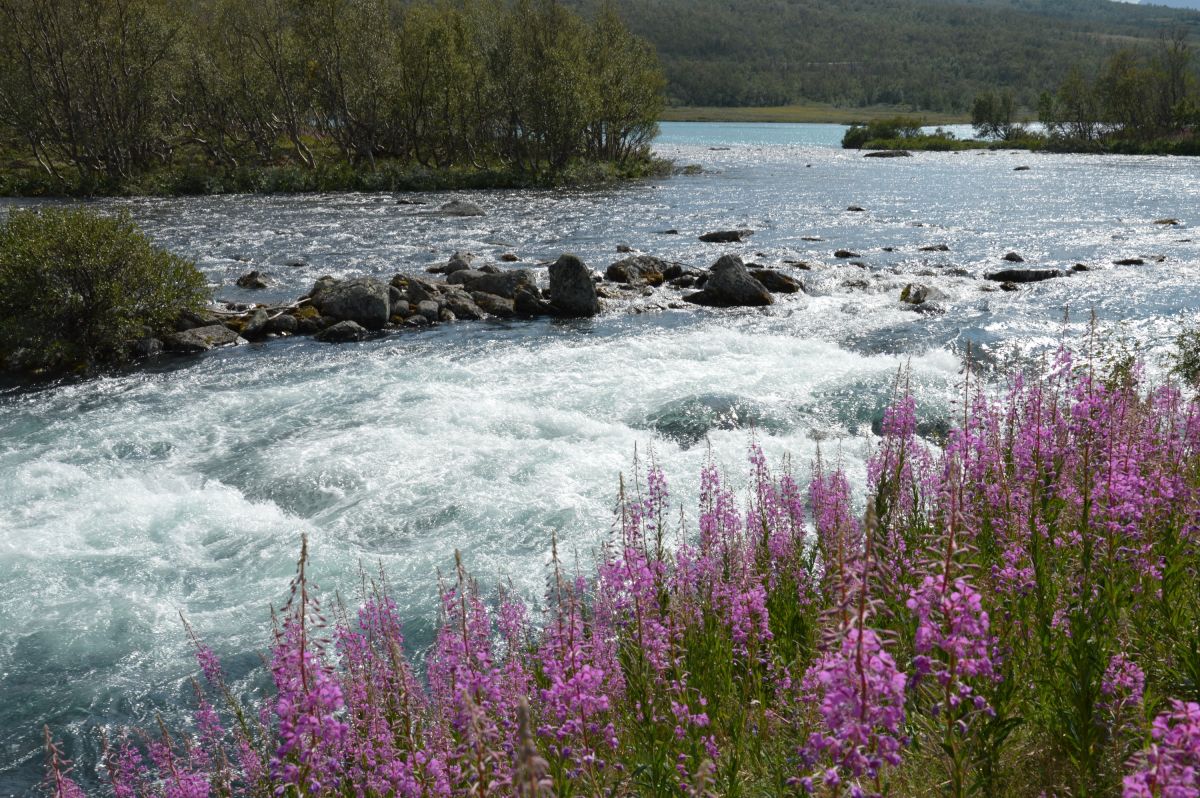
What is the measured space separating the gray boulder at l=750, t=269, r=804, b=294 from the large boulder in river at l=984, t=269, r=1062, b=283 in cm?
720

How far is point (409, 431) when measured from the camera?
15219 millimetres

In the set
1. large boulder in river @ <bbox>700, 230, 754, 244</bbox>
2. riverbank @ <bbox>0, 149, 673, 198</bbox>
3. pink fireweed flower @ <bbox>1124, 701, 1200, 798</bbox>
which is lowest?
pink fireweed flower @ <bbox>1124, 701, 1200, 798</bbox>

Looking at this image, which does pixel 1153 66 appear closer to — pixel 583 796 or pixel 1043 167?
pixel 1043 167

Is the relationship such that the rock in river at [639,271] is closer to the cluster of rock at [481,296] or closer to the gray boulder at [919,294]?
the cluster of rock at [481,296]

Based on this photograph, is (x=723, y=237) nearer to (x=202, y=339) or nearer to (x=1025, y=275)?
(x=1025, y=275)

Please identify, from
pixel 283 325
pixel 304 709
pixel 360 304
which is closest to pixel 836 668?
pixel 304 709

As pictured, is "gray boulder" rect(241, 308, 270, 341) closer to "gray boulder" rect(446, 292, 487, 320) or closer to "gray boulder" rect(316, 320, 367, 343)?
"gray boulder" rect(316, 320, 367, 343)

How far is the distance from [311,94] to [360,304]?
160 ft

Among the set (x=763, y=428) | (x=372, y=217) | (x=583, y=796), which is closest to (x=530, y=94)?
(x=372, y=217)

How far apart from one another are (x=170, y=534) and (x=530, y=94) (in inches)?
2230

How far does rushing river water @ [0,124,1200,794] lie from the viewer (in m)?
9.73

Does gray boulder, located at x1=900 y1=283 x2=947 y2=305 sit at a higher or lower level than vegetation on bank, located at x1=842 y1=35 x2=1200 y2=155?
lower

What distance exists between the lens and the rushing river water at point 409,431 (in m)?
9.73

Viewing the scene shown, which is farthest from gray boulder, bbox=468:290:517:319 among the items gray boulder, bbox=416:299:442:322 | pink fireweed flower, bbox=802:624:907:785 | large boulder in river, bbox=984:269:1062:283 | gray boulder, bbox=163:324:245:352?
pink fireweed flower, bbox=802:624:907:785
